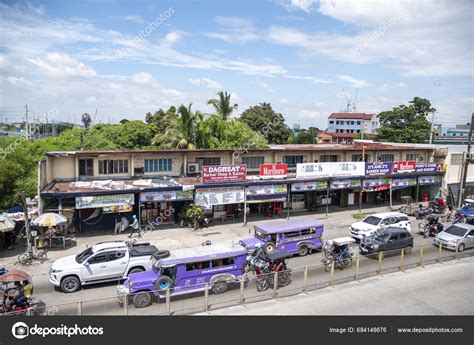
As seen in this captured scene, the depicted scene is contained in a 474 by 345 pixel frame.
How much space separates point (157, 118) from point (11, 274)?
71467 mm

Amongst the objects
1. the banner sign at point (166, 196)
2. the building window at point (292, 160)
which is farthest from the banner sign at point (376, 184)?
the banner sign at point (166, 196)

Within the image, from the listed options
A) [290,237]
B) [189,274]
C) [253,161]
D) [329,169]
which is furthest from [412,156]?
[189,274]

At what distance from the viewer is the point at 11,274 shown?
579 inches

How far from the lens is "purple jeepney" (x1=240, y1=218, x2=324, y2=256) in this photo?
2141 cm

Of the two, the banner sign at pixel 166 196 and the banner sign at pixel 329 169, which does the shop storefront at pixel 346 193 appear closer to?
the banner sign at pixel 329 169

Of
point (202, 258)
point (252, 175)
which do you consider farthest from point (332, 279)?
point (252, 175)

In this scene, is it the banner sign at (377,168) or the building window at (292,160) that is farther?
the building window at (292,160)

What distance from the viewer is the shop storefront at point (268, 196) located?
29.5 m

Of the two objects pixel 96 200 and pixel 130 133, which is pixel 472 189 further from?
pixel 130 133

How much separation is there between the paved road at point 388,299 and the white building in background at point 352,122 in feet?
370

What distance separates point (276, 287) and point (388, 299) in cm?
474

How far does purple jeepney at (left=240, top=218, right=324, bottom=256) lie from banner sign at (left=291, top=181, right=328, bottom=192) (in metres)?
8.25

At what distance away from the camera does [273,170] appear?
3047cm

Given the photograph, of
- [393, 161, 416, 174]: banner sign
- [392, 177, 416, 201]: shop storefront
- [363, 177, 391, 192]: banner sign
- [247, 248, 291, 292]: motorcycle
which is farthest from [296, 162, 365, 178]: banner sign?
[247, 248, 291, 292]: motorcycle
